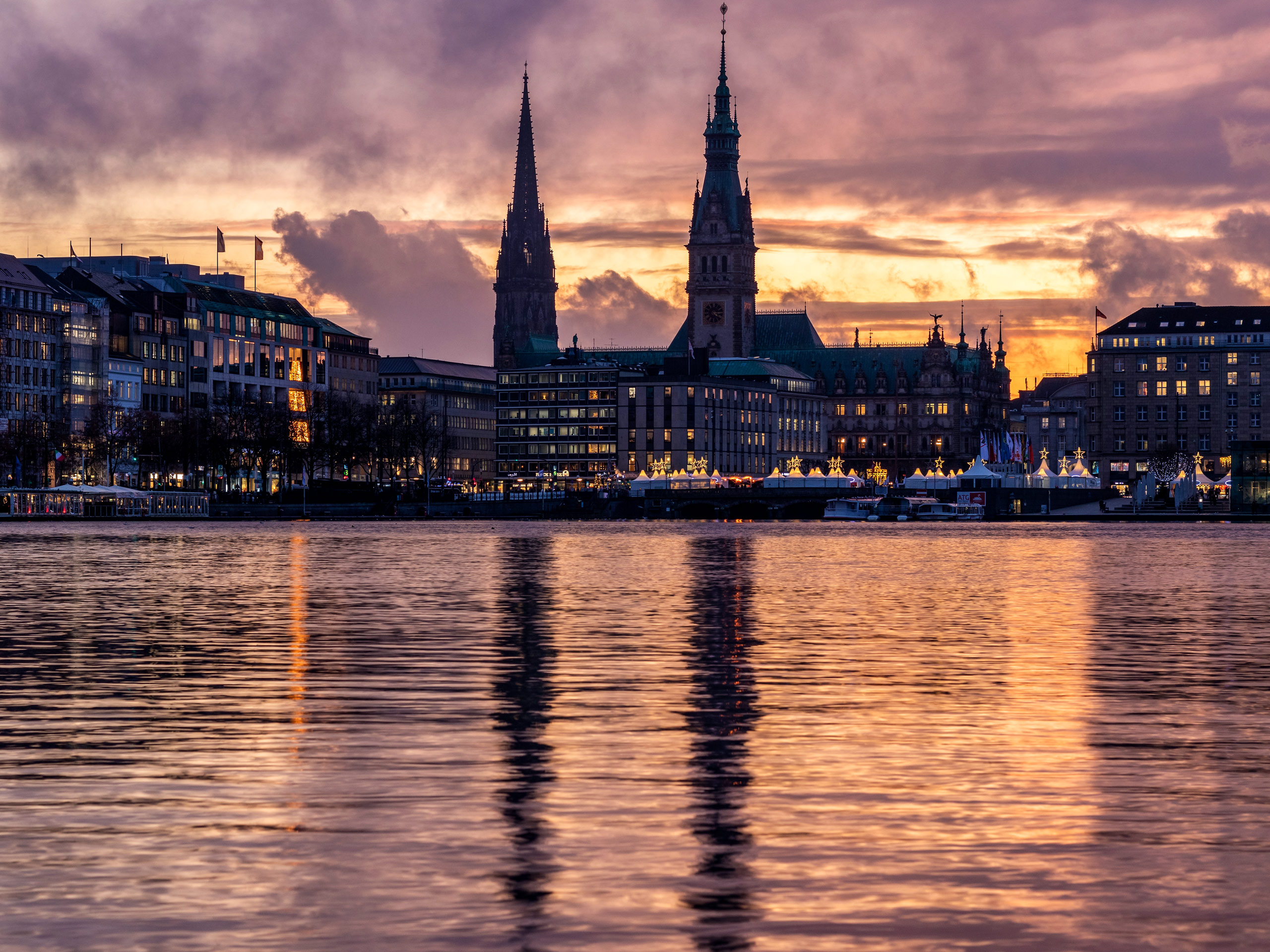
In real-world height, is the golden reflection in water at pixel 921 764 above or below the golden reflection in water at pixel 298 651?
below

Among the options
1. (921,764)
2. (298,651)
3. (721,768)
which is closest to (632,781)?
(721,768)

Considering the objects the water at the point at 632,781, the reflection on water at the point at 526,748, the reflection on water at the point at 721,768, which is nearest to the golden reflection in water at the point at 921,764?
the water at the point at 632,781

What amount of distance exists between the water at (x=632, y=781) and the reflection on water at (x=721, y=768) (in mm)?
75

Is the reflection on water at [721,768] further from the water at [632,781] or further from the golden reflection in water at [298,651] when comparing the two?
the golden reflection in water at [298,651]

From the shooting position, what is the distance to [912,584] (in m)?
73.2

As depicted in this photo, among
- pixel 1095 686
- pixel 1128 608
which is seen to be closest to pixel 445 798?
pixel 1095 686

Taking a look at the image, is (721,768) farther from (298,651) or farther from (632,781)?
(298,651)

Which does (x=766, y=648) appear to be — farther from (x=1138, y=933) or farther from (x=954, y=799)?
(x=1138, y=933)

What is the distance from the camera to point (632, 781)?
70.8 feet

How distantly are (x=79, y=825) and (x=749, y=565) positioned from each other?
75881 millimetres

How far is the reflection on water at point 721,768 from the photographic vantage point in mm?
15016

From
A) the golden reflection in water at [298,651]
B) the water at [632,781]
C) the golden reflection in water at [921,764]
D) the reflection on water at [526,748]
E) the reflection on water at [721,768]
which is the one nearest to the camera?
the water at [632,781]

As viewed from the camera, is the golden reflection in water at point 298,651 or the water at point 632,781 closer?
the water at point 632,781

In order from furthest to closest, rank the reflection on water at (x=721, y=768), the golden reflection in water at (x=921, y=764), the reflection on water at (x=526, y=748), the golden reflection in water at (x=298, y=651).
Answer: the golden reflection in water at (x=298, y=651) → the golden reflection in water at (x=921, y=764) → the reflection on water at (x=526, y=748) → the reflection on water at (x=721, y=768)
